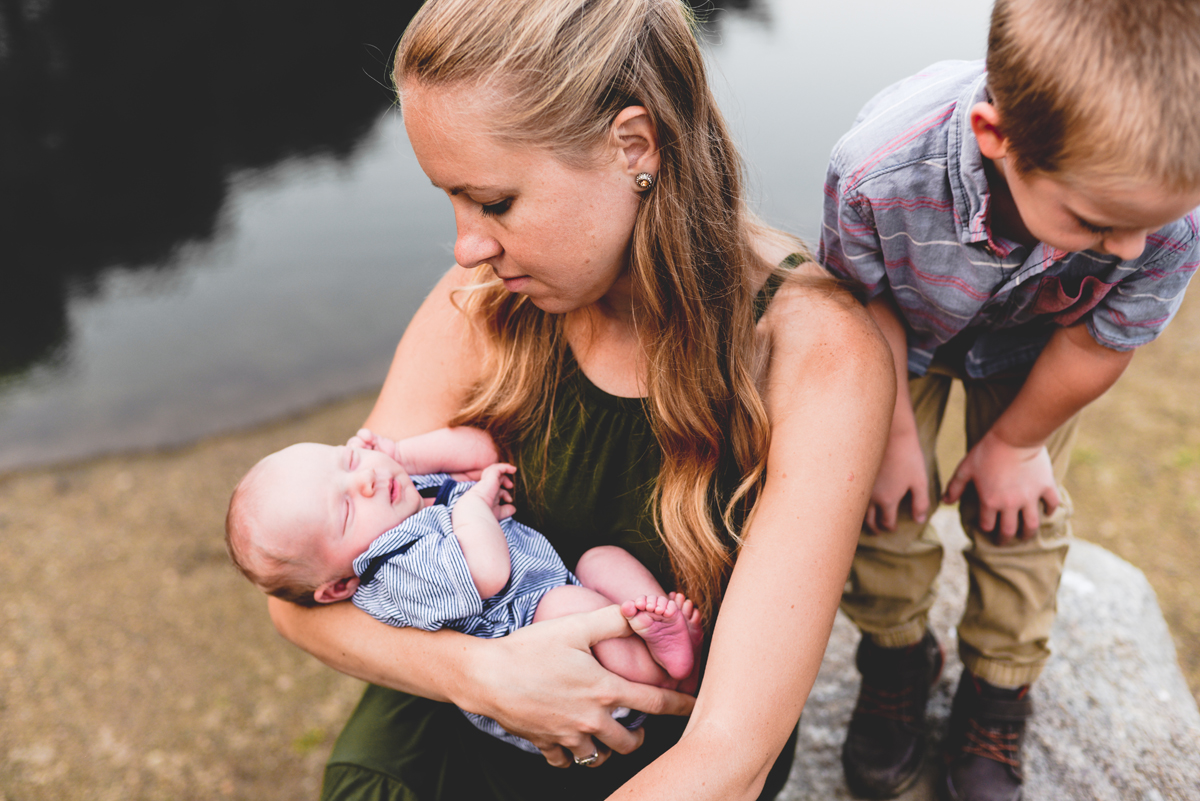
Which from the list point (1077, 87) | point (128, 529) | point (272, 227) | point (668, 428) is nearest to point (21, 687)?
point (128, 529)

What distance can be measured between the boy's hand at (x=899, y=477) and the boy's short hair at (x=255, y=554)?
49.1 inches

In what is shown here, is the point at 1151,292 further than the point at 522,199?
Yes

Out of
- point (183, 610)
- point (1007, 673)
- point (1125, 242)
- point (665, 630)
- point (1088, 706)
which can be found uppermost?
point (1125, 242)

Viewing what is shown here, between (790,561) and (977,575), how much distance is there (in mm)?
937

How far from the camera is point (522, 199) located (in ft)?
4.25

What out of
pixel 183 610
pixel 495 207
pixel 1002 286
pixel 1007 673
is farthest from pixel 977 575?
pixel 183 610

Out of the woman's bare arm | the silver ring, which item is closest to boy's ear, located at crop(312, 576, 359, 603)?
the silver ring

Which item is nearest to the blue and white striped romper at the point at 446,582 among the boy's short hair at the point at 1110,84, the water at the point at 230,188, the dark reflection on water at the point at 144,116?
the boy's short hair at the point at 1110,84

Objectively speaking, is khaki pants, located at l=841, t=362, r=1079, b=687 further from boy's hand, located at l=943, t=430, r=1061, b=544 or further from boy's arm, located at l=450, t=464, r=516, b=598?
boy's arm, located at l=450, t=464, r=516, b=598

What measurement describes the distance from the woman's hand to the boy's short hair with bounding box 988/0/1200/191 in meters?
1.03

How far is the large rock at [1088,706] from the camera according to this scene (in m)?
1.91

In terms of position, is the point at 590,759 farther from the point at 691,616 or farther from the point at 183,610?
the point at 183,610

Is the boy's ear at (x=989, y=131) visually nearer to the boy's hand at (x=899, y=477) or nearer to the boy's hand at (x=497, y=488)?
the boy's hand at (x=899, y=477)

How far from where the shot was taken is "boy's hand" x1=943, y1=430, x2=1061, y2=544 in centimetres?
186
